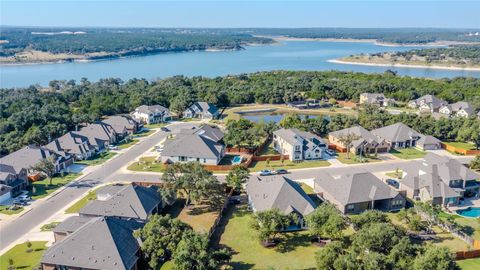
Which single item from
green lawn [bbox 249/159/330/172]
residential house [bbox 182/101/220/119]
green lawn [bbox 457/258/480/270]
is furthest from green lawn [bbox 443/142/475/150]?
residential house [bbox 182/101/220/119]

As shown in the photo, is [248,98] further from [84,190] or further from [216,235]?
[216,235]

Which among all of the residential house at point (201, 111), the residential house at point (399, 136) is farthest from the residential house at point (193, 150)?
the residential house at point (399, 136)

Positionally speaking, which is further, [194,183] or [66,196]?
[66,196]

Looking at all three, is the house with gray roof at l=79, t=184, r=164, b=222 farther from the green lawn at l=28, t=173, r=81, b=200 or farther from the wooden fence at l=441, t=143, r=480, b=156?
the wooden fence at l=441, t=143, r=480, b=156

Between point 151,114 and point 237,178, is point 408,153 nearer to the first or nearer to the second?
point 237,178

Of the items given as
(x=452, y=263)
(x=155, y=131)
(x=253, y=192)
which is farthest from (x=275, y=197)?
(x=155, y=131)

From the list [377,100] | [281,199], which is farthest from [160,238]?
[377,100]
